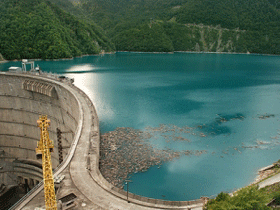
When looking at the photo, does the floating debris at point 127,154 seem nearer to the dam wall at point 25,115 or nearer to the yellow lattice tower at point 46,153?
the dam wall at point 25,115

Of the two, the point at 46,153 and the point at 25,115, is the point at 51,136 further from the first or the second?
the point at 46,153

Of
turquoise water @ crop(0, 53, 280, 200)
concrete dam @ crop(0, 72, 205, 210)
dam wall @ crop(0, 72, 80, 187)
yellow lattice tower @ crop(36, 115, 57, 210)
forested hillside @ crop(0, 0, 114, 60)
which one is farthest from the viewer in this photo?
forested hillside @ crop(0, 0, 114, 60)

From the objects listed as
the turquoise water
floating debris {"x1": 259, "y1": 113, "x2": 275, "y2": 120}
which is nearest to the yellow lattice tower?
the turquoise water

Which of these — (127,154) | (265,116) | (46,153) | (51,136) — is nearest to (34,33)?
(51,136)

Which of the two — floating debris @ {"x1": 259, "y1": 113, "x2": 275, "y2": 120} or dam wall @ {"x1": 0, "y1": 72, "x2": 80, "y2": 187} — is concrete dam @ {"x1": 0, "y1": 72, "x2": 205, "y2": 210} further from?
floating debris @ {"x1": 259, "y1": 113, "x2": 275, "y2": 120}

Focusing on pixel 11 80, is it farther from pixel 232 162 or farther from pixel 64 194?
pixel 232 162

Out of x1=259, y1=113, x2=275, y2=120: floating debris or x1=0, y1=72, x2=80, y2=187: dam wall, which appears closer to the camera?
x1=0, y1=72, x2=80, y2=187: dam wall
